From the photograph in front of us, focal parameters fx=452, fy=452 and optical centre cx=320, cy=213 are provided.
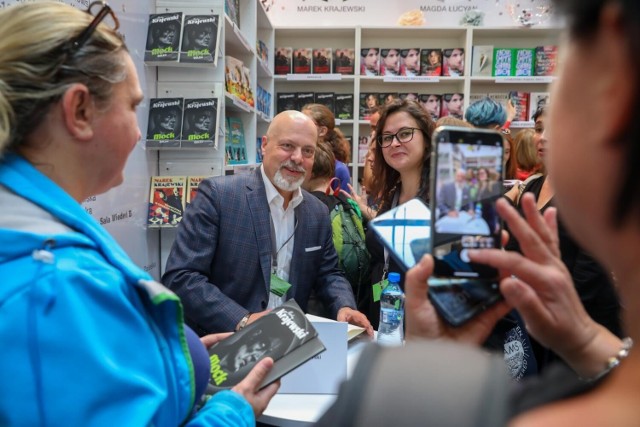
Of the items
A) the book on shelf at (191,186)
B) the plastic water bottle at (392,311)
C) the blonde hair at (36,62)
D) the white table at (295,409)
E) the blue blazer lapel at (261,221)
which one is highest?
the blonde hair at (36,62)

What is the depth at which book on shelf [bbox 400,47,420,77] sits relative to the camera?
464cm

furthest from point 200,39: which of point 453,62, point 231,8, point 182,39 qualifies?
point 453,62

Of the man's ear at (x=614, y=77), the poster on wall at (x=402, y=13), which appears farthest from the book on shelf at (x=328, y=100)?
the man's ear at (x=614, y=77)

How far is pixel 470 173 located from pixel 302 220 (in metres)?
1.57

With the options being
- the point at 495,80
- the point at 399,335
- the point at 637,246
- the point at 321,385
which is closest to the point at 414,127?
the point at 399,335

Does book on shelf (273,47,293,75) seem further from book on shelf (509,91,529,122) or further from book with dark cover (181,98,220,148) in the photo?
book with dark cover (181,98,220,148)

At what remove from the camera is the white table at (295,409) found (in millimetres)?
1285

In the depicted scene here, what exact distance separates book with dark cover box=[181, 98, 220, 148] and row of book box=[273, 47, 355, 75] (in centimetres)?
245

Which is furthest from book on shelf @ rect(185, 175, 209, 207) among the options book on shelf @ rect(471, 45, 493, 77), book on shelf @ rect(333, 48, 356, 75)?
book on shelf @ rect(471, 45, 493, 77)

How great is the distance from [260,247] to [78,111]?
1.27 m

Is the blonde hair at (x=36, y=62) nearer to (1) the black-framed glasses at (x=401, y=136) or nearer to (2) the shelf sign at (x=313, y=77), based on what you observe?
(1) the black-framed glasses at (x=401, y=136)

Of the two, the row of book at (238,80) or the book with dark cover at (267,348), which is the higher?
the row of book at (238,80)

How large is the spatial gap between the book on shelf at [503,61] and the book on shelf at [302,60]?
1902 millimetres

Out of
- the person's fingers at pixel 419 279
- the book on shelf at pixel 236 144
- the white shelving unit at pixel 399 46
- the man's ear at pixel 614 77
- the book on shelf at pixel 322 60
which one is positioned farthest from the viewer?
the book on shelf at pixel 322 60
